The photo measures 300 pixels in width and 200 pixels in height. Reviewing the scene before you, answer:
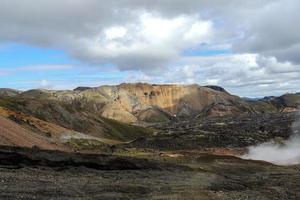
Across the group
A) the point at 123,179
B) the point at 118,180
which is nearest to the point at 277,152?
the point at 123,179

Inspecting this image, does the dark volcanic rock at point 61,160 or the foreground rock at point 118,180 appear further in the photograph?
the dark volcanic rock at point 61,160

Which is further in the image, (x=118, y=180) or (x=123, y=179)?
(x=123, y=179)

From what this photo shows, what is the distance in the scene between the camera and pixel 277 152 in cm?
11569

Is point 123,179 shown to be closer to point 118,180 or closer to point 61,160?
point 118,180

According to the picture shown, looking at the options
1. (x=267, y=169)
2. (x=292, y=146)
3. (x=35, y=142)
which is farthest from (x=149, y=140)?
(x=267, y=169)

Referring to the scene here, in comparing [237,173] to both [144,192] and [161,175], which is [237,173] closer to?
[161,175]

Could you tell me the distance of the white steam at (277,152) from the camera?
102 metres

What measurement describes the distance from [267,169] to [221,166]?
23.2ft

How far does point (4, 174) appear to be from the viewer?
42.3 metres

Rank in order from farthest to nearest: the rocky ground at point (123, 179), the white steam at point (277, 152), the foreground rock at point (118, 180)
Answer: the white steam at point (277, 152) < the rocky ground at point (123, 179) < the foreground rock at point (118, 180)

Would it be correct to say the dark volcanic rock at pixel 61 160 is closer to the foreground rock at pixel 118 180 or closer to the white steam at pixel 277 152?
the foreground rock at pixel 118 180

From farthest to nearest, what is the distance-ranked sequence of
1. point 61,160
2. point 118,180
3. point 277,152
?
point 277,152
point 61,160
point 118,180

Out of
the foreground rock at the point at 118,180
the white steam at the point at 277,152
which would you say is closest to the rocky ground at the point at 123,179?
the foreground rock at the point at 118,180

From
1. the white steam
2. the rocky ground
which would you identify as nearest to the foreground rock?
the rocky ground
